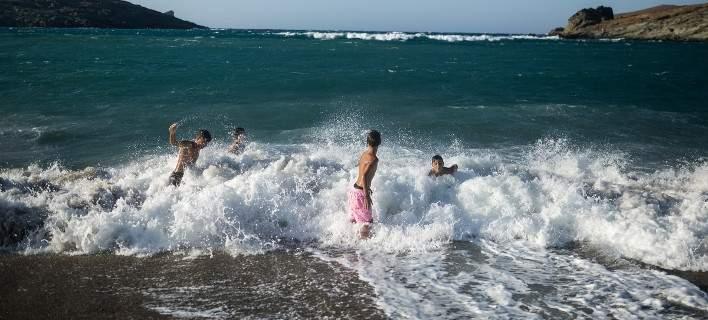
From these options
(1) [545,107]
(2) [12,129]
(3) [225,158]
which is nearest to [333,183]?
(3) [225,158]

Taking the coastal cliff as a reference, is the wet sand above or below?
below

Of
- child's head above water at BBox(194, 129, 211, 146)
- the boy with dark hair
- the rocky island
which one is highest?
the rocky island

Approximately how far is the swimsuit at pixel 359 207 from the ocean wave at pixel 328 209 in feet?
0.81

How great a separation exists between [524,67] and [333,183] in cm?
2127

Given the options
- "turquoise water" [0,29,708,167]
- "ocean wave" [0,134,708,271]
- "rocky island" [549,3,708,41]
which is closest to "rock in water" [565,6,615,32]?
"rocky island" [549,3,708,41]

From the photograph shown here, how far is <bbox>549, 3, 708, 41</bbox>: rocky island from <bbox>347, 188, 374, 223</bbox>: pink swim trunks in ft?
181

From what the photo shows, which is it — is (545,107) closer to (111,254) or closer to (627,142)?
(627,142)

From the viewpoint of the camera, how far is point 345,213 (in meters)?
7.09

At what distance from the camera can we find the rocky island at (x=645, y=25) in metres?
52.0

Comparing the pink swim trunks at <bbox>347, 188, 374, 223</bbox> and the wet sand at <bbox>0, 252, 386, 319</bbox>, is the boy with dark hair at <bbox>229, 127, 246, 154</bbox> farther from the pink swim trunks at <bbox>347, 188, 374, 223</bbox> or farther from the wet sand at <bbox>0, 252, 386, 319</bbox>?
the wet sand at <bbox>0, 252, 386, 319</bbox>

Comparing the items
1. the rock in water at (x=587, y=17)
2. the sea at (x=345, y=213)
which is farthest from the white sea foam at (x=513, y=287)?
the rock in water at (x=587, y=17)

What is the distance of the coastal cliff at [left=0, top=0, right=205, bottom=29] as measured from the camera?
67.2m

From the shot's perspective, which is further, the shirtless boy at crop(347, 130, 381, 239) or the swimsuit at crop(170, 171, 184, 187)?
the swimsuit at crop(170, 171, 184, 187)

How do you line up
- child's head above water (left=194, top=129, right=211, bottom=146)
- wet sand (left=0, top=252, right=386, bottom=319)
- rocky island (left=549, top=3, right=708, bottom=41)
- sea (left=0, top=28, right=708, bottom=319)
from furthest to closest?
1. rocky island (left=549, top=3, right=708, bottom=41)
2. child's head above water (left=194, top=129, right=211, bottom=146)
3. sea (left=0, top=28, right=708, bottom=319)
4. wet sand (left=0, top=252, right=386, bottom=319)
